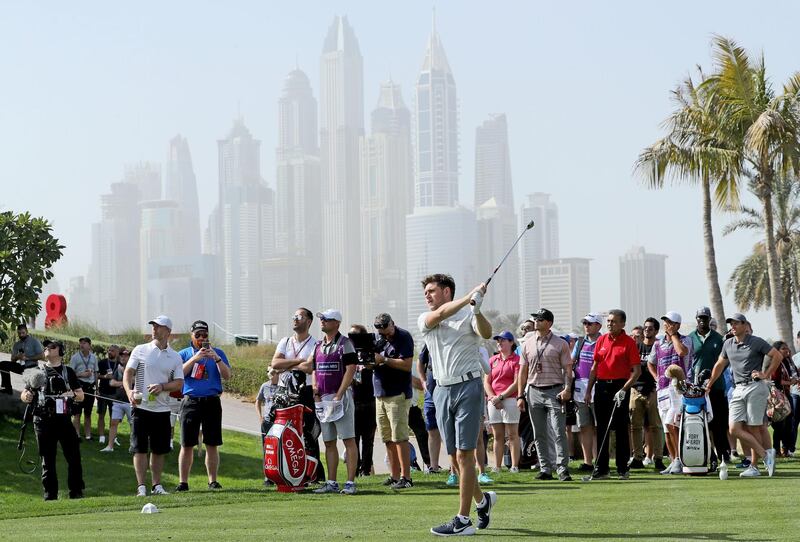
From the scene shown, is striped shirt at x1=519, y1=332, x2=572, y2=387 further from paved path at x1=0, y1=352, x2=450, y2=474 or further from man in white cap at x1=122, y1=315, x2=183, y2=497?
paved path at x1=0, y1=352, x2=450, y2=474

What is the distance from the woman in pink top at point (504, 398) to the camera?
51.0 feet

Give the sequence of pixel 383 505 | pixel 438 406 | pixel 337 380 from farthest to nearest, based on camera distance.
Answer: pixel 337 380
pixel 383 505
pixel 438 406

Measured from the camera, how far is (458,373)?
9.40 metres

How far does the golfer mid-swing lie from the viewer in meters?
9.25

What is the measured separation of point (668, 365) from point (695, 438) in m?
1.11

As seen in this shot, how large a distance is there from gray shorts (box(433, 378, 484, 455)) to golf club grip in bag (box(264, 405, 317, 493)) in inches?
155

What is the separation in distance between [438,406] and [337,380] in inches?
150

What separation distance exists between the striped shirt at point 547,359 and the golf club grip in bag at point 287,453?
9.26 feet

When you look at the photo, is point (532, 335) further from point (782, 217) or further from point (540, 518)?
point (782, 217)

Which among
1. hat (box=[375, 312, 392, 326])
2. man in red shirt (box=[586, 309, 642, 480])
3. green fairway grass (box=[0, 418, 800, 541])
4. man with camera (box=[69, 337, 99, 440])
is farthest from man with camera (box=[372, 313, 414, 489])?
man with camera (box=[69, 337, 99, 440])

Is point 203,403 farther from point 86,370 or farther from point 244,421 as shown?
point 244,421

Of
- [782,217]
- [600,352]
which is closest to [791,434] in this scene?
[600,352]

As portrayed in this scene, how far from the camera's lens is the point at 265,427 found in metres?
15.8

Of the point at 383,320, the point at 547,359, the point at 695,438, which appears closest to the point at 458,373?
the point at 383,320
